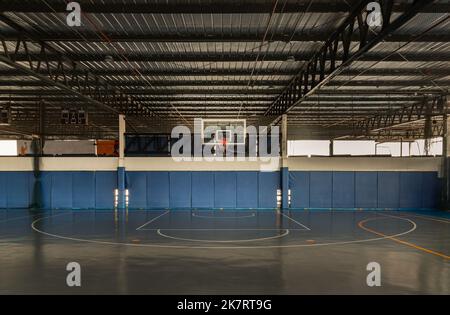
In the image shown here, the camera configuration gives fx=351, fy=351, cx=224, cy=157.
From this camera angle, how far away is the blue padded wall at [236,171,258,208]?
27.3 m

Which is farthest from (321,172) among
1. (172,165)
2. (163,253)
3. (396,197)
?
(163,253)

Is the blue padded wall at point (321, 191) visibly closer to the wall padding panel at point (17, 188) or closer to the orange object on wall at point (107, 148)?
the orange object on wall at point (107, 148)

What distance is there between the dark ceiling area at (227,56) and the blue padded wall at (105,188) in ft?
16.9

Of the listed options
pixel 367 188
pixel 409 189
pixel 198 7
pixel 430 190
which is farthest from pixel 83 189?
pixel 430 190

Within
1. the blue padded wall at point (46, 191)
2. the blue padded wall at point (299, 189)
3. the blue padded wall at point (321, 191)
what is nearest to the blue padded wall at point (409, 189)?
the blue padded wall at point (321, 191)

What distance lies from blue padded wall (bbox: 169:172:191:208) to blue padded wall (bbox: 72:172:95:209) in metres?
6.15

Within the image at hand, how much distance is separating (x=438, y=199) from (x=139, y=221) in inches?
900

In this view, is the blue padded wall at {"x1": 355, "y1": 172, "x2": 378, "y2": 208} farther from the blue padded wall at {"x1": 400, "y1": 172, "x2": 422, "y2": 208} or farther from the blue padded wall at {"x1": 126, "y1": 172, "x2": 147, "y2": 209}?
the blue padded wall at {"x1": 126, "y1": 172, "x2": 147, "y2": 209}

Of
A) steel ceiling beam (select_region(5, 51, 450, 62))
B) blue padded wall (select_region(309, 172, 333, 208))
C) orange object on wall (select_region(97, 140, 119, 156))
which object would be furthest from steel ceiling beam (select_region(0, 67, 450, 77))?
blue padded wall (select_region(309, 172, 333, 208))

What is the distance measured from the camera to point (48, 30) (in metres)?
14.9

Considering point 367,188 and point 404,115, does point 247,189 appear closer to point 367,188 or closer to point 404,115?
point 367,188

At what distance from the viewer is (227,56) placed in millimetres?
17625

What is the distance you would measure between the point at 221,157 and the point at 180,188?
4026 mm
